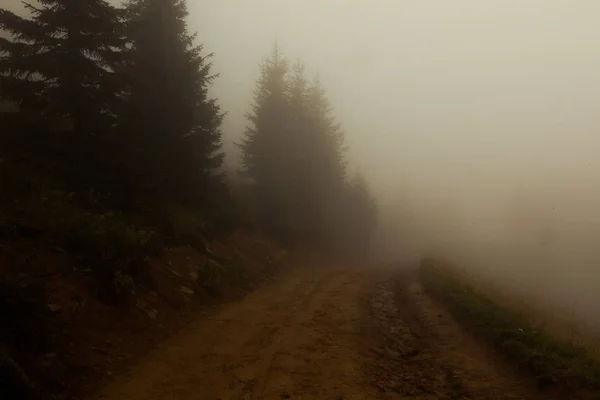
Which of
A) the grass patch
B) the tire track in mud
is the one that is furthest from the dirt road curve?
the grass patch

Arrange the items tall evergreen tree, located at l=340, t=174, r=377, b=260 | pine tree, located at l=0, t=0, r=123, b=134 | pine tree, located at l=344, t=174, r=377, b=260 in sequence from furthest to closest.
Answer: pine tree, located at l=344, t=174, r=377, b=260
tall evergreen tree, located at l=340, t=174, r=377, b=260
pine tree, located at l=0, t=0, r=123, b=134

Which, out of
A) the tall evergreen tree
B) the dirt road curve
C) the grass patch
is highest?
the tall evergreen tree

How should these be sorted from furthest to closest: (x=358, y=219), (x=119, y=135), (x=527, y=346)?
(x=358, y=219), (x=119, y=135), (x=527, y=346)

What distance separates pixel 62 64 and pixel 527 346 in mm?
14550

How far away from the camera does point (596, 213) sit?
72.6 m

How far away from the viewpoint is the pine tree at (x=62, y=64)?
13336 mm

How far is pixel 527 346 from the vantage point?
9258 mm

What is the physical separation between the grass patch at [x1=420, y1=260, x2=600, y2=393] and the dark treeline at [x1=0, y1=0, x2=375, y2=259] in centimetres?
991

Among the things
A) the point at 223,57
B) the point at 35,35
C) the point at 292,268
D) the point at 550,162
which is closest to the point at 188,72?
the point at 35,35

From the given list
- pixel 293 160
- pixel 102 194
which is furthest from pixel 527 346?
pixel 293 160

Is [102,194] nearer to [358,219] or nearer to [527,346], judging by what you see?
[527,346]

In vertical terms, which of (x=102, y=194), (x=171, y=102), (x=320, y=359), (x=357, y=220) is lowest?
(x=320, y=359)

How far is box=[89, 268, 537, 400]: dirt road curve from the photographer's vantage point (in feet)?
25.6

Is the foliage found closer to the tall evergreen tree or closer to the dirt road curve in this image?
the tall evergreen tree
